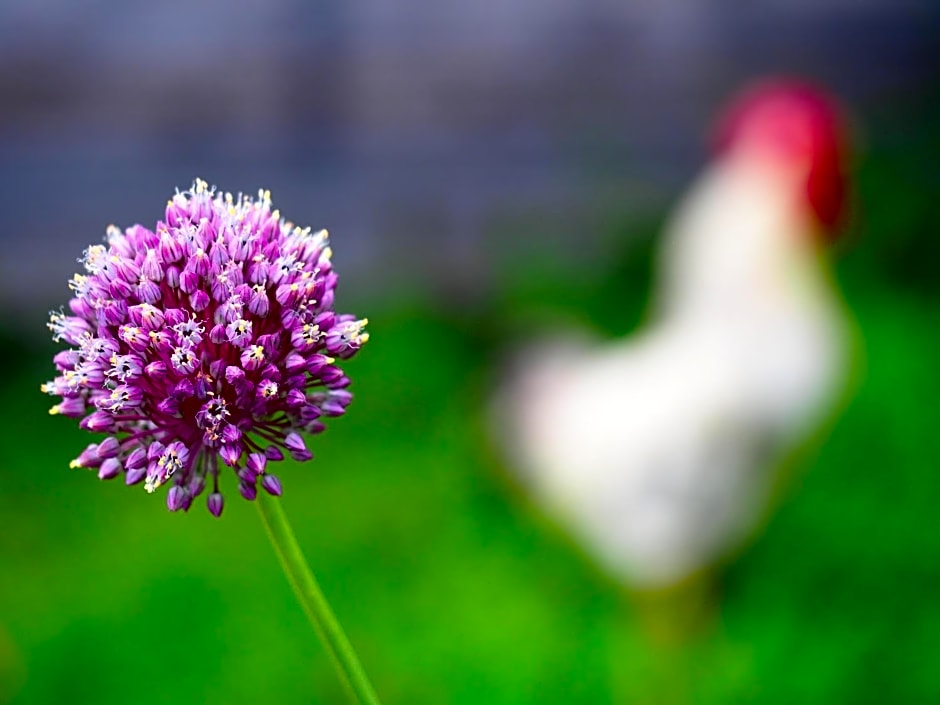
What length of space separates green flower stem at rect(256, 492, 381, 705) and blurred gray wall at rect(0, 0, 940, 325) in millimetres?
3557

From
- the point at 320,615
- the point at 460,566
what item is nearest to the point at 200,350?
the point at 320,615

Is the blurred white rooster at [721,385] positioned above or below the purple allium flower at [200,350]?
below

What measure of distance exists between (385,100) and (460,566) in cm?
212

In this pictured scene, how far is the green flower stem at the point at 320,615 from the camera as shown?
2.08ft

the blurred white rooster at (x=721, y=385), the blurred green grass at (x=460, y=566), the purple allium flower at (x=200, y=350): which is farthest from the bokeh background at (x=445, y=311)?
the purple allium flower at (x=200, y=350)

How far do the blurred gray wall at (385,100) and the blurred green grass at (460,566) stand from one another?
594 mm

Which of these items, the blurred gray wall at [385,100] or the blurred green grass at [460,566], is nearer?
the blurred green grass at [460,566]

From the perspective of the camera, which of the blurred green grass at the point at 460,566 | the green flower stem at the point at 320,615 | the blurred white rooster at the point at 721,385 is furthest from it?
the blurred green grass at the point at 460,566

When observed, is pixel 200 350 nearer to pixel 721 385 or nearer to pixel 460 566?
pixel 721 385

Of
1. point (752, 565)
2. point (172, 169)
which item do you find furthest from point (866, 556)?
point (172, 169)

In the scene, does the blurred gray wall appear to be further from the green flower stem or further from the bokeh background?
the green flower stem

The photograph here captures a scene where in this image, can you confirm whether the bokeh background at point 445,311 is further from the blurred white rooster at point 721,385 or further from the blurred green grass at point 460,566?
the blurred white rooster at point 721,385

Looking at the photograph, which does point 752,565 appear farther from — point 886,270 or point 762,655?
point 886,270

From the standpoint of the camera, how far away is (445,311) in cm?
407
